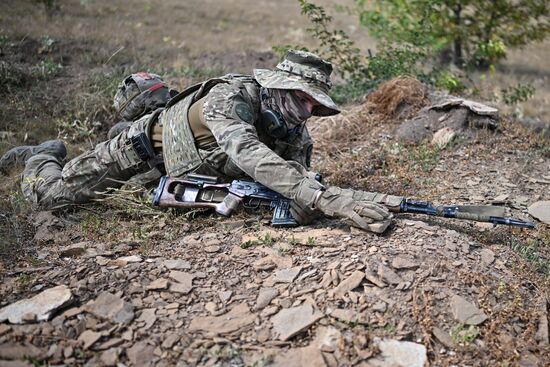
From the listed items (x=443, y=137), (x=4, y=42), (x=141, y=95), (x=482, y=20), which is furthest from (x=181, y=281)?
(x=482, y=20)

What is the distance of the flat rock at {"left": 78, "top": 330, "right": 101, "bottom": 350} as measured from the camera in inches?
118

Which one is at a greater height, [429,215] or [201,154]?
[201,154]

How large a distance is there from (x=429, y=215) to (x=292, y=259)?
121 cm

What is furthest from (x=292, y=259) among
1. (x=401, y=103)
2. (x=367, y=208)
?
(x=401, y=103)

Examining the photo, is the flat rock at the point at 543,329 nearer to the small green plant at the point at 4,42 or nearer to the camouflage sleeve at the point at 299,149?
the camouflage sleeve at the point at 299,149

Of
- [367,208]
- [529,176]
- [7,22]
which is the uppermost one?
[7,22]

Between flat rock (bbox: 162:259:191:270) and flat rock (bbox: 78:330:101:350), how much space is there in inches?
28.5

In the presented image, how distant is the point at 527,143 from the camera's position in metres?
6.04

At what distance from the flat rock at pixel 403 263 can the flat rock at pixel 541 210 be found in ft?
5.25

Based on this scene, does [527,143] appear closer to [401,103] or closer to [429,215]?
[401,103]

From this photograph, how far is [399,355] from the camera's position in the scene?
303cm

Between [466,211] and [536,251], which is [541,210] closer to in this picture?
[536,251]

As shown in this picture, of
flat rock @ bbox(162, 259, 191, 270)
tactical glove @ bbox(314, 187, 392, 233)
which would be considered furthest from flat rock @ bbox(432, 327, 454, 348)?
flat rock @ bbox(162, 259, 191, 270)

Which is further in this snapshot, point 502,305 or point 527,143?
point 527,143
